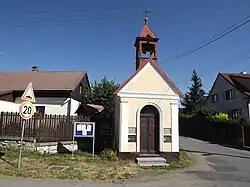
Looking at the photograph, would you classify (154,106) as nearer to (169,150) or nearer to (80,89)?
(169,150)

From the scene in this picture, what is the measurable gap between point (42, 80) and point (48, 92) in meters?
3.55

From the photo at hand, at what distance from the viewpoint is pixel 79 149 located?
18547 millimetres

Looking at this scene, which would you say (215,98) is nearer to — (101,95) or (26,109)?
(101,95)

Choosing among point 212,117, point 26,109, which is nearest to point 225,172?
point 26,109

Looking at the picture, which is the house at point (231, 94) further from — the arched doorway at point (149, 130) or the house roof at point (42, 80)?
the house roof at point (42, 80)

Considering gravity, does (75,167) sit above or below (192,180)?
above

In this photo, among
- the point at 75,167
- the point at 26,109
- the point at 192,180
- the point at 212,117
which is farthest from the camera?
the point at 212,117

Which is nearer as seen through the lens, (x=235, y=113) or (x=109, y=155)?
(x=109, y=155)

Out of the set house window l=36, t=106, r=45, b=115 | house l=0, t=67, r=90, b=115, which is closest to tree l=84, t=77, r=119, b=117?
house l=0, t=67, r=90, b=115

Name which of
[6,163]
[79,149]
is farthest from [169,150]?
[6,163]

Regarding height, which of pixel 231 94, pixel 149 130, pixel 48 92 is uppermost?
pixel 231 94

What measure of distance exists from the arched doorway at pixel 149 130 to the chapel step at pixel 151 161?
0.77 m

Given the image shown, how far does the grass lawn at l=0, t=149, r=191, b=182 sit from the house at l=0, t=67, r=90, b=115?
8518 mm

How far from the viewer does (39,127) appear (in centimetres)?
1723
